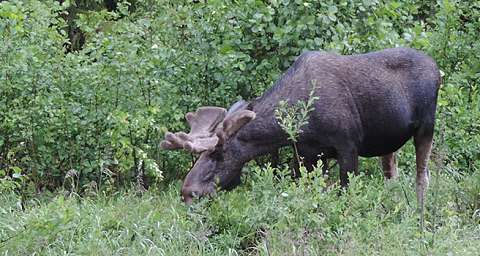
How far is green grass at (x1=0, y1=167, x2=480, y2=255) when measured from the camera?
7.60 meters

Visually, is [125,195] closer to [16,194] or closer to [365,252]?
[16,194]

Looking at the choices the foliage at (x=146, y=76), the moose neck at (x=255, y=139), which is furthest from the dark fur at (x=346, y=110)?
the foliage at (x=146, y=76)

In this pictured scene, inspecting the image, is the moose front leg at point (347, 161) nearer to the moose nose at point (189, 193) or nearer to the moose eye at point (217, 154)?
the moose eye at point (217, 154)

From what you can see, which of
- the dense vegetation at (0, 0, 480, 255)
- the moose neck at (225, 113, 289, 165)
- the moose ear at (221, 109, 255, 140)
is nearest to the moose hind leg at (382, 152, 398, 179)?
the dense vegetation at (0, 0, 480, 255)

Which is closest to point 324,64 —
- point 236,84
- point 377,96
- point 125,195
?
point 377,96

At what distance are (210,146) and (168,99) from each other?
91.0 inches

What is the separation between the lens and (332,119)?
368 inches

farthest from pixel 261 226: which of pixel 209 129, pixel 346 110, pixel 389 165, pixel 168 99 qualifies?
pixel 168 99

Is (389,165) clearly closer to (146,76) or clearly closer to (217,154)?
(217,154)

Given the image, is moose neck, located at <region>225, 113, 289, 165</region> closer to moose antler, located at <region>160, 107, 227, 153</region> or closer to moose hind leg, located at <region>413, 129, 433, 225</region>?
moose antler, located at <region>160, 107, 227, 153</region>

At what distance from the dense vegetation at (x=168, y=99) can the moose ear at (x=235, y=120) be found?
620 millimetres

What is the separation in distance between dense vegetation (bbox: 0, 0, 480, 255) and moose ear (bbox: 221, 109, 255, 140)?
0.62m

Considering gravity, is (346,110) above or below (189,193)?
above

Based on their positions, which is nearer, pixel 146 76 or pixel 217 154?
pixel 217 154
